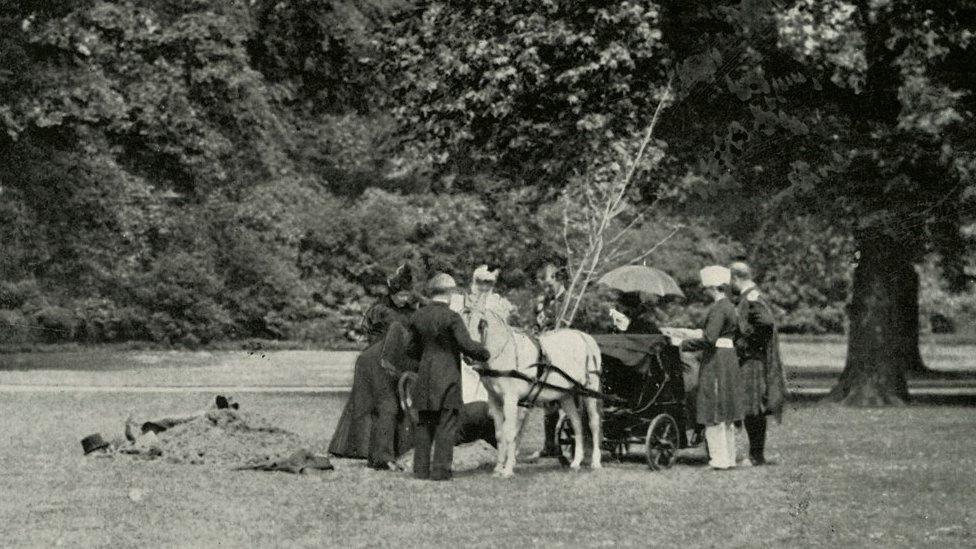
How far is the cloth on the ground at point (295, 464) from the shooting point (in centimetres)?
1515

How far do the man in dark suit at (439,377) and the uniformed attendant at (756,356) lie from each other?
10.3 feet

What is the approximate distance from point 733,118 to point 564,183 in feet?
12.6

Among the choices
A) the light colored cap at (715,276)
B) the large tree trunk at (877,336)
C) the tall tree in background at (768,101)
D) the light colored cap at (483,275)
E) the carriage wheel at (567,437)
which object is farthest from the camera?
the large tree trunk at (877,336)

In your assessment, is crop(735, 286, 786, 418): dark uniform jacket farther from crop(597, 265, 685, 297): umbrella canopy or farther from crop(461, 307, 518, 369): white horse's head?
crop(461, 307, 518, 369): white horse's head

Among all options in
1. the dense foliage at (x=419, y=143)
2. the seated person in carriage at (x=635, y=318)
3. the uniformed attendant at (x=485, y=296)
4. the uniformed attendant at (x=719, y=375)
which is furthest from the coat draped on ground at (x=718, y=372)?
the dense foliage at (x=419, y=143)

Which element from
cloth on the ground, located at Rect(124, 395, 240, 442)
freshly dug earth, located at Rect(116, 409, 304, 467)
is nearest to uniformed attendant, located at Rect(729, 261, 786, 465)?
freshly dug earth, located at Rect(116, 409, 304, 467)

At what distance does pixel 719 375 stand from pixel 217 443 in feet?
16.9

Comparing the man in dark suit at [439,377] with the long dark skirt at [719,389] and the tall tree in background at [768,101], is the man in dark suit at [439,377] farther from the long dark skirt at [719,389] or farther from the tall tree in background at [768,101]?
the tall tree in background at [768,101]

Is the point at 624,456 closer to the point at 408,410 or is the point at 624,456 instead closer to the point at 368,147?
the point at 408,410

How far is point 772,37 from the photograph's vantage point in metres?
24.8

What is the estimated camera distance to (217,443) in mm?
16344

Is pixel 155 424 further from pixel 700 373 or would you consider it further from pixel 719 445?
pixel 719 445

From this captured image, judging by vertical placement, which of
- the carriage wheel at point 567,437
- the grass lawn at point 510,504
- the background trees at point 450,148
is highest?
the background trees at point 450,148

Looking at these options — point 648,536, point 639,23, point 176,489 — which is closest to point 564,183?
point 639,23
